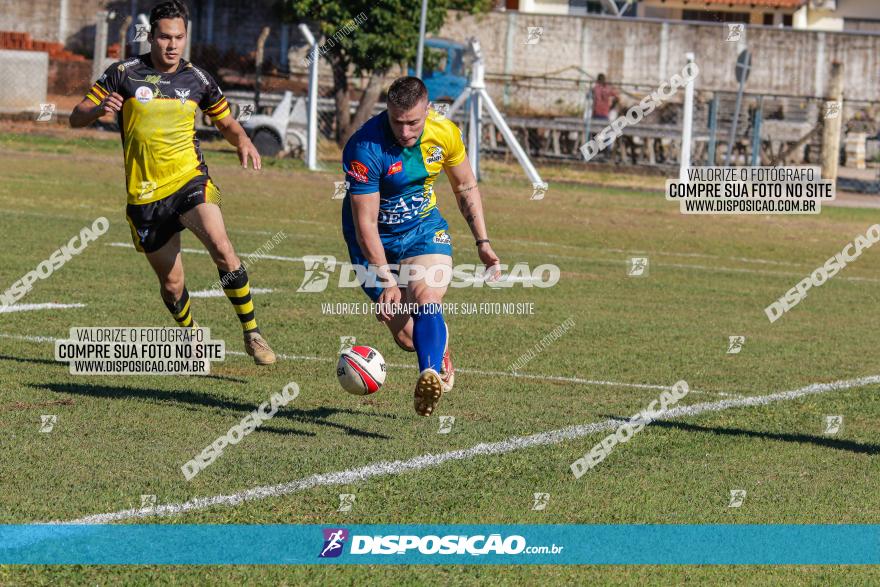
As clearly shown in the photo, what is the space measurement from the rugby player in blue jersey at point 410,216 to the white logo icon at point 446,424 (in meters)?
0.24

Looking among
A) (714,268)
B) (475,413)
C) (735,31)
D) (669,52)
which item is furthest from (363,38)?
(475,413)

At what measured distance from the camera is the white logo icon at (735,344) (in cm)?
1195

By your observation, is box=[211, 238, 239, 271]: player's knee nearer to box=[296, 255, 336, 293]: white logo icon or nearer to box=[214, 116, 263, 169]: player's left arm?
box=[214, 116, 263, 169]: player's left arm

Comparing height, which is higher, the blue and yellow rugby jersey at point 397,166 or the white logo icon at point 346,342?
the blue and yellow rugby jersey at point 397,166

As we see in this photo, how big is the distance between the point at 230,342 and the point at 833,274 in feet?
34.5

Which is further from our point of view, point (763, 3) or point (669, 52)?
point (763, 3)

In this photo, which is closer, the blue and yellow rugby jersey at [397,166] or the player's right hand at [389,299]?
the player's right hand at [389,299]

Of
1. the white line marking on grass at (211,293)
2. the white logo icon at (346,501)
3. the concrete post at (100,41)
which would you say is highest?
the concrete post at (100,41)

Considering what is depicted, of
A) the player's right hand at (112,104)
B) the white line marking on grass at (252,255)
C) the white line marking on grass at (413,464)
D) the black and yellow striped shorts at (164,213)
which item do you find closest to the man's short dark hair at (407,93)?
the white line marking on grass at (413,464)

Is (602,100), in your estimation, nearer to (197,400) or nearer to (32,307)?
(32,307)

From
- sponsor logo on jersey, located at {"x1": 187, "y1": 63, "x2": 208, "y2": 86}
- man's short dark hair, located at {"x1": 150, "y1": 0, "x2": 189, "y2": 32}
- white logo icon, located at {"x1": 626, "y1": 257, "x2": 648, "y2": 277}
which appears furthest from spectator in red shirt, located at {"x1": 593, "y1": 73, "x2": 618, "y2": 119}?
man's short dark hair, located at {"x1": 150, "y1": 0, "x2": 189, "y2": 32}

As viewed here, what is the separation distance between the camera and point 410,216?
8789mm

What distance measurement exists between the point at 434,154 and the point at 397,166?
0.27 meters

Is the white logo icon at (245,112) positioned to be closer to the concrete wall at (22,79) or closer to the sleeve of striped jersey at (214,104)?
the concrete wall at (22,79)
